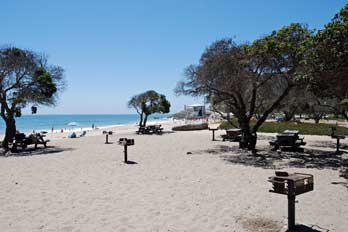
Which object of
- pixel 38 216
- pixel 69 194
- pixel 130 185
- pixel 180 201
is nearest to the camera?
pixel 38 216

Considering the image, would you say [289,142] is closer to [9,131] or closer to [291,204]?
[291,204]

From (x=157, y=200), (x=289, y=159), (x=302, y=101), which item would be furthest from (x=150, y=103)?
(x=157, y=200)

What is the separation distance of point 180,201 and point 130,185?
6.22ft

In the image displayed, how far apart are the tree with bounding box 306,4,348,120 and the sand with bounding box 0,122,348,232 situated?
8.99 ft

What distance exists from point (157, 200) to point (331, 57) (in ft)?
20.2

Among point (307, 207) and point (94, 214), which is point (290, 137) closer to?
point (307, 207)

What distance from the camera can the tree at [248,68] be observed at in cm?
1292

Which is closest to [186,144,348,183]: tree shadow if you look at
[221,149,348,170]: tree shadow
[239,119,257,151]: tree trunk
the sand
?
[221,149,348,170]: tree shadow

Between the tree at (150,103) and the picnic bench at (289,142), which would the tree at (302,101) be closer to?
the picnic bench at (289,142)

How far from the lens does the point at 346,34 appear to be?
27.1 feet

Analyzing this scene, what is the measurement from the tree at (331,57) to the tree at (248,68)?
2.33 meters

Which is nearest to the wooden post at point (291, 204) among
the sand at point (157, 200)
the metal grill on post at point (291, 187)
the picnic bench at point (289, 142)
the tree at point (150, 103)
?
the metal grill on post at point (291, 187)

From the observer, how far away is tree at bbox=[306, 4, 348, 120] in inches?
330

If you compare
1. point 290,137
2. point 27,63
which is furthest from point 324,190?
point 27,63
